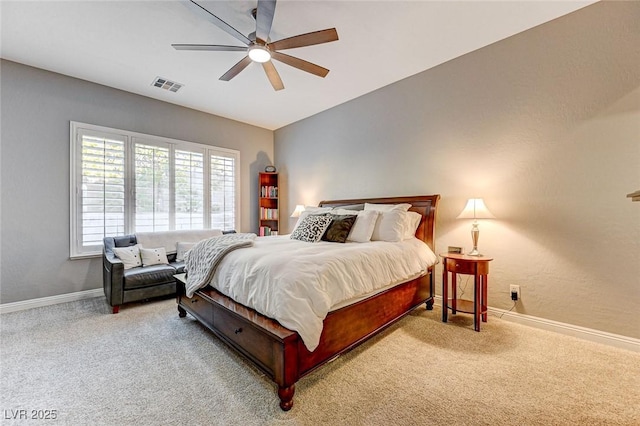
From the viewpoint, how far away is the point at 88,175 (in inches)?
142

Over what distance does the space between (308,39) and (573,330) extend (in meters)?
3.48

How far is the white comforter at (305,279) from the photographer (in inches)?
66.2

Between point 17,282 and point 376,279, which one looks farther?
point 17,282

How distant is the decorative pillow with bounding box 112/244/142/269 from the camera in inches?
133

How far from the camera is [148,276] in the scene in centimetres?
331

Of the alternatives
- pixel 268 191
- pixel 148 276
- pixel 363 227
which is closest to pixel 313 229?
pixel 363 227

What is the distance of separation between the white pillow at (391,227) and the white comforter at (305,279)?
41cm

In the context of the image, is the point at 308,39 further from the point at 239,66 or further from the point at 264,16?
the point at 239,66

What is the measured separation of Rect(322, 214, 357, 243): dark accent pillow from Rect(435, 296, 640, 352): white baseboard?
1.77m

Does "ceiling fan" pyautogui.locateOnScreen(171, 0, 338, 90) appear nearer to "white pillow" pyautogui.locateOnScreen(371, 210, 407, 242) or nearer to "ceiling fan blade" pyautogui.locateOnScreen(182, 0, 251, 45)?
"ceiling fan blade" pyautogui.locateOnScreen(182, 0, 251, 45)

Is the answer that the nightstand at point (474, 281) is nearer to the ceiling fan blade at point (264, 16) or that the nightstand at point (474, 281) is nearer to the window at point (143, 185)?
the ceiling fan blade at point (264, 16)

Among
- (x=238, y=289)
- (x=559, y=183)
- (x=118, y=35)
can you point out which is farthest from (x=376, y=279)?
(x=118, y=35)

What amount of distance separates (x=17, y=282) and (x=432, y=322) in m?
4.82

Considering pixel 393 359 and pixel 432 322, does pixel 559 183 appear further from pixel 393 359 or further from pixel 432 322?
pixel 393 359
